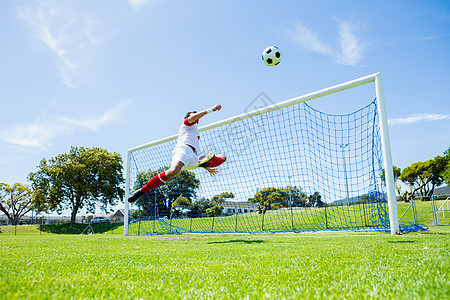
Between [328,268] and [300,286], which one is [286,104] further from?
[300,286]

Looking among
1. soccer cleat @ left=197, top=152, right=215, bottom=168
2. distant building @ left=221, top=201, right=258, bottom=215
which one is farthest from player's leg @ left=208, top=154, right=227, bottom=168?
distant building @ left=221, top=201, right=258, bottom=215

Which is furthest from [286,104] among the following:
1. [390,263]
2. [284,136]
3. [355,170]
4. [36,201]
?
[36,201]

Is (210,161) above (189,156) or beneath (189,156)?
beneath

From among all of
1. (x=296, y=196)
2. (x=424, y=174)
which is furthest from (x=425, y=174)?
(x=296, y=196)

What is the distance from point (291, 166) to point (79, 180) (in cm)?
3101

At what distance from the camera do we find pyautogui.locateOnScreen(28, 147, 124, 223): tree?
107ft

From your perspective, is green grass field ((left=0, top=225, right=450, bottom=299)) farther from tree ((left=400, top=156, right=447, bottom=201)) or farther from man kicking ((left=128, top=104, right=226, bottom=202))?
tree ((left=400, top=156, right=447, bottom=201))

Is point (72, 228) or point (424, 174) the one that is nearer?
point (72, 228)

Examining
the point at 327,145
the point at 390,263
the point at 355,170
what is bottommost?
the point at 390,263

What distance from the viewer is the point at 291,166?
31.7 ft

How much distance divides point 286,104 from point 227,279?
7.55m

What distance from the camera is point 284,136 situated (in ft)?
32.0

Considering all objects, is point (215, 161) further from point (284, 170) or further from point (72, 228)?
point (72, 228)

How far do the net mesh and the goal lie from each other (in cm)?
3
